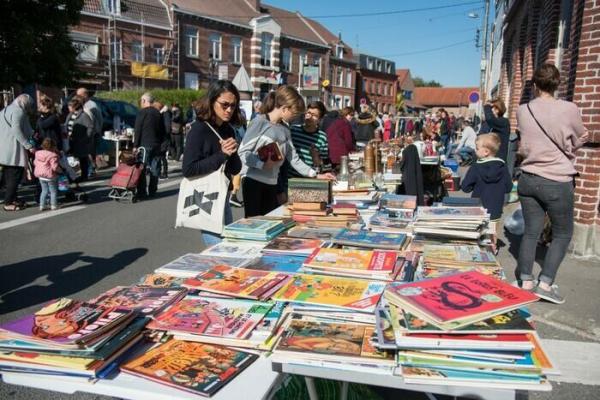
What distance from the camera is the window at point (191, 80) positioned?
35.9 metres

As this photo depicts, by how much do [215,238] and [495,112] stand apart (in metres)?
6.66

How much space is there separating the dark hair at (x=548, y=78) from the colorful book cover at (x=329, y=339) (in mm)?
3249

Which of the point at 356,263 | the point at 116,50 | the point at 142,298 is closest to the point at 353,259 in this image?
the point at 356,263

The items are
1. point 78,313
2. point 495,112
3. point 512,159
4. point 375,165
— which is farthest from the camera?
point 512,159

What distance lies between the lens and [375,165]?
5.77m

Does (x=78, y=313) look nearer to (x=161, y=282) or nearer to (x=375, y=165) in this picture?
(x=161, y=282)

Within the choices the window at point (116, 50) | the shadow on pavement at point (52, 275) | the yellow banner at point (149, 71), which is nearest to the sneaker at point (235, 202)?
the shadow on pavement at point (52, 275)

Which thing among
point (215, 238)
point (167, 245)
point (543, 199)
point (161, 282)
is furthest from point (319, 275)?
point (167, 245)

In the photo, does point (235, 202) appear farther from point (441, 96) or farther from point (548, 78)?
point (441, 96)

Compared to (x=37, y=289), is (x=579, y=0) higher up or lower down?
higher up

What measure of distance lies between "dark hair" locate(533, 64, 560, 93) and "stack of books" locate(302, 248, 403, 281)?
8.29 feet

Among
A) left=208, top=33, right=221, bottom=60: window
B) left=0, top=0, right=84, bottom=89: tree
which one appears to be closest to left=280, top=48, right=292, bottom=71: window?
left=208, top=33, right=221, bottom=60: window

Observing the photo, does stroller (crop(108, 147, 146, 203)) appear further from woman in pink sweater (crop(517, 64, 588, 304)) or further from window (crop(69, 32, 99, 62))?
window (crop(69, 32, 99, 62))

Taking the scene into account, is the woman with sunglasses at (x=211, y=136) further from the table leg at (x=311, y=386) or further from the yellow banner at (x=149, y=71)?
the yellow banner at (x=149, y=71)
